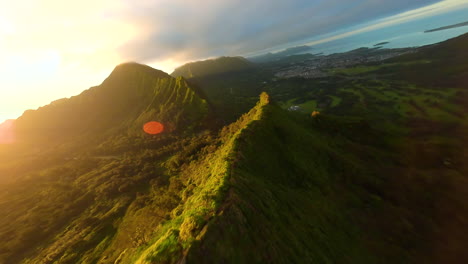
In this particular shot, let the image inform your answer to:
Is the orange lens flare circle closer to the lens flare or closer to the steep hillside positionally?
the steep hillside

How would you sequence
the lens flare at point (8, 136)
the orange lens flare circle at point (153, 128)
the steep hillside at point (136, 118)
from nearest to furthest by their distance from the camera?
the orange lens flare circle at point (153, 128)
the steep hillside at point (136, 118)
the lens flare at point (8, 136)

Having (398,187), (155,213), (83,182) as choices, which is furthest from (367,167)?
(83,182)

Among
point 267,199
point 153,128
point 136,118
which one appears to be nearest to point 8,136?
point 136,118

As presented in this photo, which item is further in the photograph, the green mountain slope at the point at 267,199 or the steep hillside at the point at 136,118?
the steep hillside at the point at 136,118

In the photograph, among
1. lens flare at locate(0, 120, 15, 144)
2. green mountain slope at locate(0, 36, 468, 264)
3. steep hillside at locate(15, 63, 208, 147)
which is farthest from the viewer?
lens flare at locate(0, 120, 15, 144)

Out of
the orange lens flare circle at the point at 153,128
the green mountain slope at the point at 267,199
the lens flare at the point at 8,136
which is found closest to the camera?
the green mountain slope at the point at 267,199

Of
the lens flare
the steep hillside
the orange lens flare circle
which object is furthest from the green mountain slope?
the lens flare

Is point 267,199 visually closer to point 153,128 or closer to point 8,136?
point 153,128

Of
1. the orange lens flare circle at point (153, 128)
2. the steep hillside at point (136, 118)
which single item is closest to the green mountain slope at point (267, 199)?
the orange lens flare circle at point (153, 128)

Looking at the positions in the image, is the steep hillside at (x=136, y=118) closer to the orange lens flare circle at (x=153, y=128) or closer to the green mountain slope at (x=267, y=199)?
the orange lens flare circle at (x=153, y=128)
